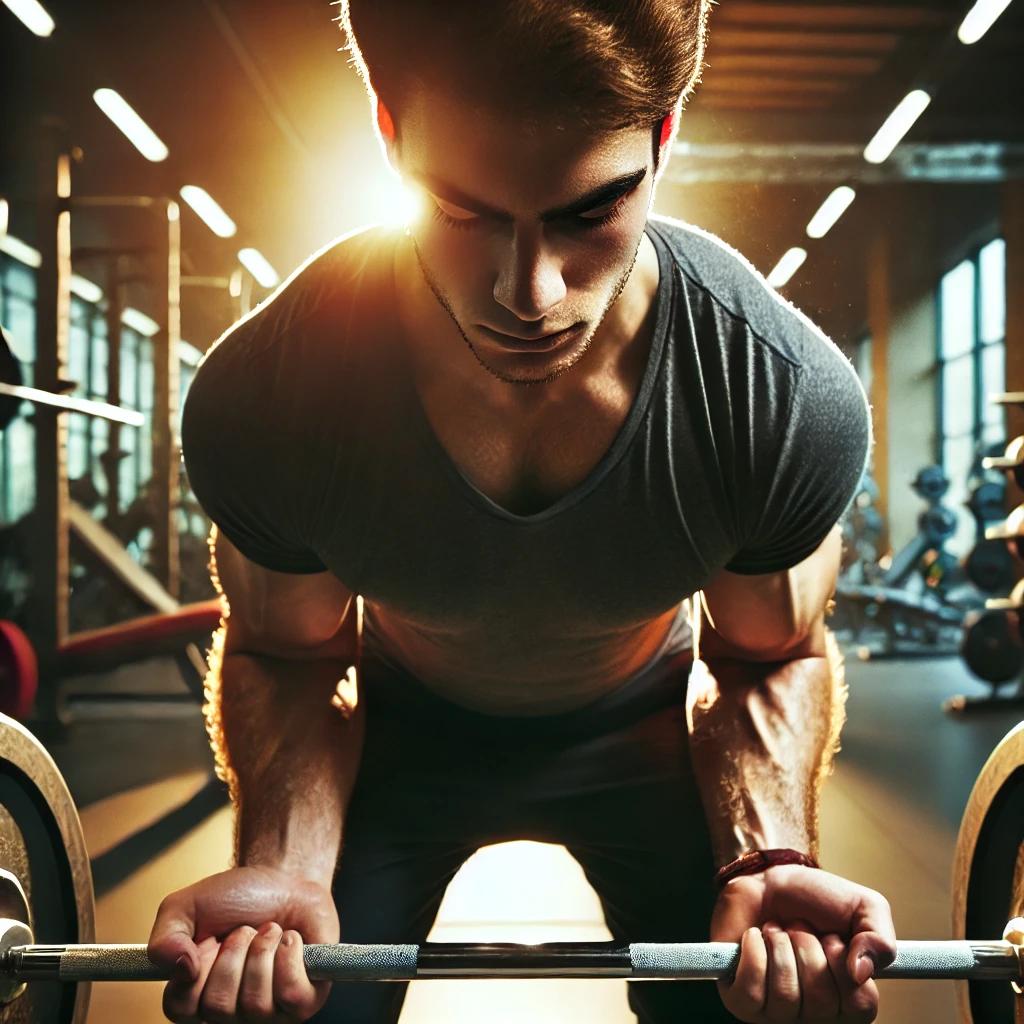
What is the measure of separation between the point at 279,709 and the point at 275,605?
0.32 feet

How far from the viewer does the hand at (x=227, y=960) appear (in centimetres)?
76

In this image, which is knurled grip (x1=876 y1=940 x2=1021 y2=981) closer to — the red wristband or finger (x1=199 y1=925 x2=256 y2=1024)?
the red wristband

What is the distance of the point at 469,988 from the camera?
1.52 m

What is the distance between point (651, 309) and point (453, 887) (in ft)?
4.51

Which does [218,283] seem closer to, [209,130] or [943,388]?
[209,130]

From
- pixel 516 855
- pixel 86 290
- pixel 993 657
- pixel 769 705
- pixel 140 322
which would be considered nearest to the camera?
pixel 769 705

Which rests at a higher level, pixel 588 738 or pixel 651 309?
pixel 651 309

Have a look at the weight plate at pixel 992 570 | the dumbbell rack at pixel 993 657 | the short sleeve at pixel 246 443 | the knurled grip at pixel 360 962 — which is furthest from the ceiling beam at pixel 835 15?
the weight plate at pixel 992 570

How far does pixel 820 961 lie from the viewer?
77 centimetres

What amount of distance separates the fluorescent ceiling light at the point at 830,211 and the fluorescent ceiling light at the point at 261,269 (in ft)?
1.81

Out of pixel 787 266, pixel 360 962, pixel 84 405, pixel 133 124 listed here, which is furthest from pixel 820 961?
pixel 133 124

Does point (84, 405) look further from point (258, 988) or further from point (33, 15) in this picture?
point (258, 988)

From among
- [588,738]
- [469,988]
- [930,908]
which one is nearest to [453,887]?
[469,988]

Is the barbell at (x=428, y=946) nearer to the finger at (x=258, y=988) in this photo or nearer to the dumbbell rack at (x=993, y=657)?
the finger at (x=258, y=988)
